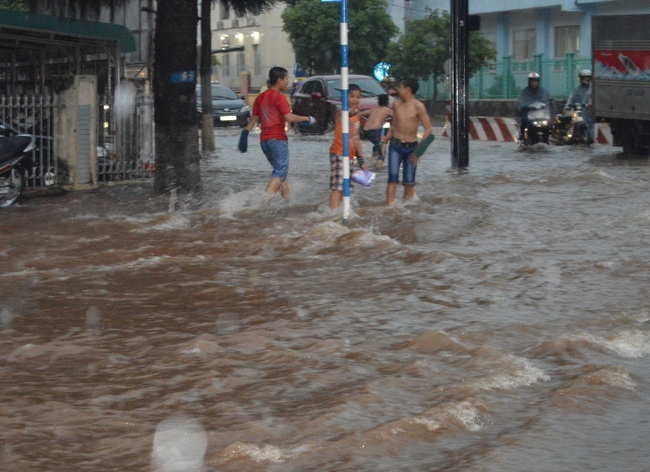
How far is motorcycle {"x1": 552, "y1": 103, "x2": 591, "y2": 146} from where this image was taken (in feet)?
75.5

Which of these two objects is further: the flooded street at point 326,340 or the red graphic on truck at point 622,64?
the red graphic on truck at point 622,64

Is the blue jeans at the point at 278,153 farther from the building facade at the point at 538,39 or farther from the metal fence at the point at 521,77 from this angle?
the building facade at the point at 538,39

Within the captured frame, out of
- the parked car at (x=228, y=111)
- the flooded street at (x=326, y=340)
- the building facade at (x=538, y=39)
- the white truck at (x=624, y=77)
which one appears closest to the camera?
the flooded street at (x=326, y=340)

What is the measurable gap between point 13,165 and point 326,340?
26.5 ft

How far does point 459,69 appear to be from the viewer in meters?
18.2

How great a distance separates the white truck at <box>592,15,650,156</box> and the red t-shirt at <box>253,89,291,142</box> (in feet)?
31.1

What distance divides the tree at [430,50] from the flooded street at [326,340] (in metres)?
26.1

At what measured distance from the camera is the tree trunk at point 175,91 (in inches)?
544

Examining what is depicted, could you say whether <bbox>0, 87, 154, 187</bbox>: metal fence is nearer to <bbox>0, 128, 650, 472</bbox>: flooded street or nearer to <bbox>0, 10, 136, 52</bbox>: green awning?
<bbox>0, 10, 136, 52</bbox>: green awning

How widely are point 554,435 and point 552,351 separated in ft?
4.58

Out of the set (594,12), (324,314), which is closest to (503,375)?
(324,314)

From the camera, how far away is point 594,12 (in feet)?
127

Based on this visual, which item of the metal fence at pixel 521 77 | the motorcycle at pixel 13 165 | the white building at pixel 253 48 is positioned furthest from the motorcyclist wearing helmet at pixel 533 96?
the white building at pixel 253 48

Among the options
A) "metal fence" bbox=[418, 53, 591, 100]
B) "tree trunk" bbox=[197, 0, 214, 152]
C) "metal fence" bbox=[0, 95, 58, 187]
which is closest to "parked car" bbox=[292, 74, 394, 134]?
"tree trunk" bbox=[197, 0, 214, 152]
